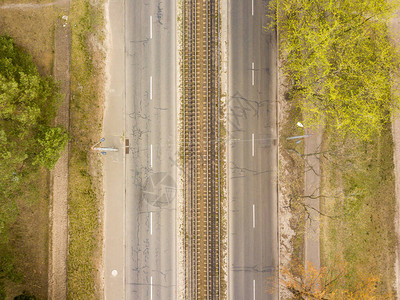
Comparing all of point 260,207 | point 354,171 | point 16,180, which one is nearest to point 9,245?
point 16,180

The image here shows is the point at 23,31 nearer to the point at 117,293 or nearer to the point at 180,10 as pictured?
the point at 180,10

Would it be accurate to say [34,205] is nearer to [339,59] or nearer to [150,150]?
[150,150]

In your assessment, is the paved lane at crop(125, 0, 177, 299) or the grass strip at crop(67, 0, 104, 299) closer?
the grass strip at crop(67, 0, 104, 299)

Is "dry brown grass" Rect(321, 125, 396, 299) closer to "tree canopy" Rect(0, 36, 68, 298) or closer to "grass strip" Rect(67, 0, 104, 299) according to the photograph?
"grass strip" Rect(67, 0, 104, 299)

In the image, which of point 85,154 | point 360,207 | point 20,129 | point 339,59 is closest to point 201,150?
point 85,154

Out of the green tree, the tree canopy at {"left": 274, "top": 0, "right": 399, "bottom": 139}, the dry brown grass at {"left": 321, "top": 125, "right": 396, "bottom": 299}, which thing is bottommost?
the dry brown grass at {"left": 321, "top": 125, "right": 396, "bottom": 299}

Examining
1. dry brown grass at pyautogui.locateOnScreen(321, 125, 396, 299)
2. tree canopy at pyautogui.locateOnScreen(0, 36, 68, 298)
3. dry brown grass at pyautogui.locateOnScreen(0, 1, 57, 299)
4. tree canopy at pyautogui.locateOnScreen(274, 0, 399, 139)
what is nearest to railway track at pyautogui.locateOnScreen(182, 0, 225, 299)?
tree canopy at pyautogui.locateOnScreen(274, 0, 399, 139)

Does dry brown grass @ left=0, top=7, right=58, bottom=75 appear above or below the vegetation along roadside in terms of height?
above
